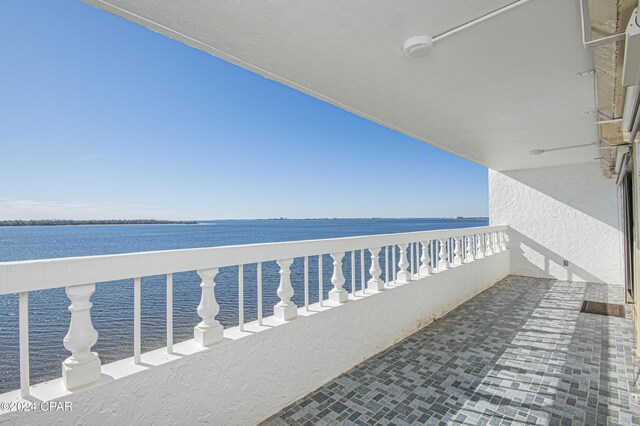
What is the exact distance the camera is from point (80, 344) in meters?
1.34

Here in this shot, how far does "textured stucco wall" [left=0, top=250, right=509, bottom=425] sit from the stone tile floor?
0.54ft

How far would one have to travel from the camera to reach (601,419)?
6.81 ft

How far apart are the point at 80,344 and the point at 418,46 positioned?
8.23ft

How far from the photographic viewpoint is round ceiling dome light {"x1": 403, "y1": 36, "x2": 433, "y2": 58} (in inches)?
75.9

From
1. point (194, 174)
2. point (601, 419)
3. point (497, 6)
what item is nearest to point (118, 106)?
point (194, 174)

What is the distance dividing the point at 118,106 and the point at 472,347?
16.6 metres

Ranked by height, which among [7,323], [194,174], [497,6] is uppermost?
[194,174]

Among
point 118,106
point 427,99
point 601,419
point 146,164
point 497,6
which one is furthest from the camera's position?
point 146,164

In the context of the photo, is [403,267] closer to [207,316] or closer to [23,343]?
[207,316]

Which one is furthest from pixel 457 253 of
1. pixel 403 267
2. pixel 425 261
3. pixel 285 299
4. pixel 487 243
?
pixel 285 299

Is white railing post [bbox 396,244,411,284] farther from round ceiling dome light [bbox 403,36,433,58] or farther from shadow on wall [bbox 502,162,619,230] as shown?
shadow on wall [bbox 502,162,619,230]

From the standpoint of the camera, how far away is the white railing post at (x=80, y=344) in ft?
4.25

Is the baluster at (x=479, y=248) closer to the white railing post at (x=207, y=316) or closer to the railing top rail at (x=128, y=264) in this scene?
the railing top rail at (x=128, y=264)

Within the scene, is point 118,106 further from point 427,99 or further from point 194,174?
point 427,99
